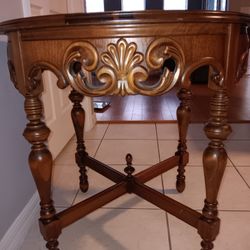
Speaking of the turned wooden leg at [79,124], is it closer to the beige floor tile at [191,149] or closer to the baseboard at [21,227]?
the baseboard at [21,227]

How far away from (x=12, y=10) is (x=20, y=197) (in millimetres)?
608

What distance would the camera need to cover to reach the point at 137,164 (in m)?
1.44

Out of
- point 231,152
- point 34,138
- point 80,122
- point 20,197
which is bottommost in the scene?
point 231,152

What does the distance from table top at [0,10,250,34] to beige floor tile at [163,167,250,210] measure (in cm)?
76

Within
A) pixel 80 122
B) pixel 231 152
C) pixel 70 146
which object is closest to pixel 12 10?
pixel 80 122

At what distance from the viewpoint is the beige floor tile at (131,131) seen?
183 centimetres

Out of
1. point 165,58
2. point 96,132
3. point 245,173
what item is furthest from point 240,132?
point 165,58

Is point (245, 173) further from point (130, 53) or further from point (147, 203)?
point (130, 53)

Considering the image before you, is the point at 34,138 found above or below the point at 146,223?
above

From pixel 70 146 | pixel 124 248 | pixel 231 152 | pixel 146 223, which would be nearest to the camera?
pixel 124 248

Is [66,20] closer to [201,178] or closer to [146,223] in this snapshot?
[146,223]

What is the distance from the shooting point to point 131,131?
6.36 ft

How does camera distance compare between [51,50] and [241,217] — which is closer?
[51,50]

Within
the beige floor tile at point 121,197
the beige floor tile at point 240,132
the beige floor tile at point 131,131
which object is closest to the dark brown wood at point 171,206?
the beige floor tile at point 121,197
